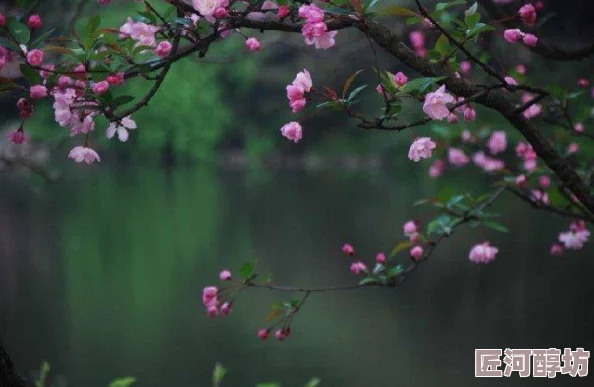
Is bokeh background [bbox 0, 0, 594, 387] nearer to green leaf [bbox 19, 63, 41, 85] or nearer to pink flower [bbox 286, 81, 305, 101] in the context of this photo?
green leaf [bbox 19, 63, 41, 85]

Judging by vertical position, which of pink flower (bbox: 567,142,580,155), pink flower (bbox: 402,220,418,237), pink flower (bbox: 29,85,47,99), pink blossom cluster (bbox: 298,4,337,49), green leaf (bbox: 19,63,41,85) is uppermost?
pink blossom cluster (bbox: 298,4,337,49)

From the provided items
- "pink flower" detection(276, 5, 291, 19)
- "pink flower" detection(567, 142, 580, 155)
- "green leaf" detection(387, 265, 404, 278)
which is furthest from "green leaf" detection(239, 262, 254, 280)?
"pink flower" detection(567, 142, 580, 155)

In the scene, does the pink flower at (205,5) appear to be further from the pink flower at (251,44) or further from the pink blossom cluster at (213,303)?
the pink blossom cluster at (213,303)

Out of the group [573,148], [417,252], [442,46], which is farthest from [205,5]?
[573,148]

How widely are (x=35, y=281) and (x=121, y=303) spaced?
1189mm

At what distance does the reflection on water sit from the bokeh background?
0.9 inches

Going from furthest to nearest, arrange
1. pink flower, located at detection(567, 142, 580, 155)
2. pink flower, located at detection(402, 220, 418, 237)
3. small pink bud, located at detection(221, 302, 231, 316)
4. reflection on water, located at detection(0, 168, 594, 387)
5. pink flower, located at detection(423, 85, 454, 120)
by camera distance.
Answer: reflection on water, located at detection(0, 168, 594, 387) < pink flower, located at detection(567, 142, 580, 155) < pink flower, located at detection(402, 220, 418, 237) < small pink bud, located at detection(221, 302, 231, 316) < pink flower, located at detection(423, 85, 454, 120)

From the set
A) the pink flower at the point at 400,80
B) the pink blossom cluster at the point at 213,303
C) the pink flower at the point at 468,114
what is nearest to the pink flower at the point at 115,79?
the pink flower at the point at 400,80

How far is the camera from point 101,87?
150cm

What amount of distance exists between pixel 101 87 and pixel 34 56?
0.12m

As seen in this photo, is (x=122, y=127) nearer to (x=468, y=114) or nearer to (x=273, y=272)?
(x=468, y=114)

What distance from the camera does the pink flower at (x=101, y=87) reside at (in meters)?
1.50

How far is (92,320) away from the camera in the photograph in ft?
25.1

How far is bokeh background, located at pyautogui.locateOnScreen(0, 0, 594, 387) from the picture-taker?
20.9 feet
